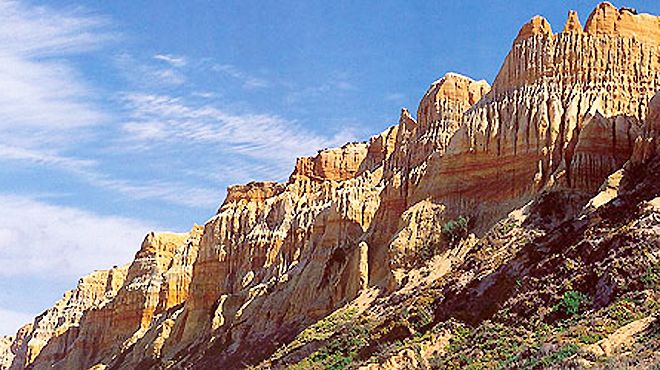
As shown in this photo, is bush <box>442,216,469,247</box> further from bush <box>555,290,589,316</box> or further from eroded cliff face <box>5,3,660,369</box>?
bush <box>555,290,589,316</box>

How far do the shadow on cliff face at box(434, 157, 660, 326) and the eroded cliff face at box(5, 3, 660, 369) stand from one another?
6.06 ft

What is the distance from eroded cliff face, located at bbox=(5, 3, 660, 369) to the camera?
2168 inches

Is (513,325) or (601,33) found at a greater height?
(601,33)

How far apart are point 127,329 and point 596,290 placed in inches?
2718

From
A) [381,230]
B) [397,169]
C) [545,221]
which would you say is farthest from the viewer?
[397,169]

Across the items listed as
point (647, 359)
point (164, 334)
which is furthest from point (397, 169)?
point (647, 359)

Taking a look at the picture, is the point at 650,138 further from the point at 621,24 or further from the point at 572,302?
the point at 621,24

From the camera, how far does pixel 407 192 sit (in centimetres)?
6606

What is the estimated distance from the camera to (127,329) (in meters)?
106

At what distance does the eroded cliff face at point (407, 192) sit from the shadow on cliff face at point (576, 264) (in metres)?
1.85

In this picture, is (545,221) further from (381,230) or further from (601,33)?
(381,230)

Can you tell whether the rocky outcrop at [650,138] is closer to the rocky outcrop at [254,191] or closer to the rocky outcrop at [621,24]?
the rocky outcrop at [621,24]

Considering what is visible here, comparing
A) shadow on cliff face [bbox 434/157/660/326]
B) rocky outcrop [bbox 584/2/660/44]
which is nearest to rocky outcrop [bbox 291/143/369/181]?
rocky outcrop [bbox 584/2/660/44]

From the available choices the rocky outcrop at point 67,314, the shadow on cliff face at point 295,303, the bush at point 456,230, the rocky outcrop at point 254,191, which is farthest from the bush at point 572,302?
the rocky outcrop at point 67,314
